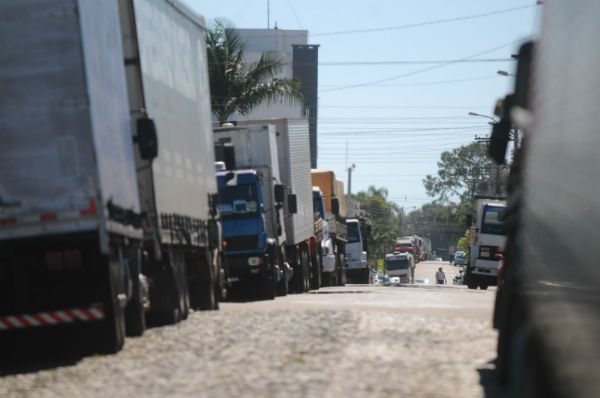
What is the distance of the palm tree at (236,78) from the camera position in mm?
42094

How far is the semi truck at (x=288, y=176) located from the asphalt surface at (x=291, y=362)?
13.2 meters

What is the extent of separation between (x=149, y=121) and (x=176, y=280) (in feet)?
11.0

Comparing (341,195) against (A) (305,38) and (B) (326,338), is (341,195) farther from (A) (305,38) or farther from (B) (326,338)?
(A) (305,38)

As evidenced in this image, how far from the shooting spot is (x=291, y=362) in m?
11.7

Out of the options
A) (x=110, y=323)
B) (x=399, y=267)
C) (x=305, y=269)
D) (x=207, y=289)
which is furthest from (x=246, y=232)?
(x=399, y=267)

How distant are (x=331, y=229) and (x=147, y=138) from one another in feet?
102

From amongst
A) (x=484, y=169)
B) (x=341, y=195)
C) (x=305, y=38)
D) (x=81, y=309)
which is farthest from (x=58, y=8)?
(x=484, y=169)

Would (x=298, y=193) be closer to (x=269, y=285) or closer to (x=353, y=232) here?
(x=269, y=285)

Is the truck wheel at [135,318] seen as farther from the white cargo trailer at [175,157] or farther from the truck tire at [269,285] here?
the truck tire at [269,285]

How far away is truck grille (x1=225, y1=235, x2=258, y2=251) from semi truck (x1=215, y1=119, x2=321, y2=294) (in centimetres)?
119

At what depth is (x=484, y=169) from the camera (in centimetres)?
15288

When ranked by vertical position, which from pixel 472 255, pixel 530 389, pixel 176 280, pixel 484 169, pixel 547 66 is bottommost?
pixel 484 169

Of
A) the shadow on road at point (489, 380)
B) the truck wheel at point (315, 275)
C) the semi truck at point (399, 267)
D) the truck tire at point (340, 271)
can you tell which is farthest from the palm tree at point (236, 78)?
the semi truck at point (399, 267)

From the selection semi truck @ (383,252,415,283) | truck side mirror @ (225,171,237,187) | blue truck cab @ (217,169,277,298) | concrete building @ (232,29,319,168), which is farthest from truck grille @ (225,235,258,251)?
concrete building @ (232,29,319,168)
